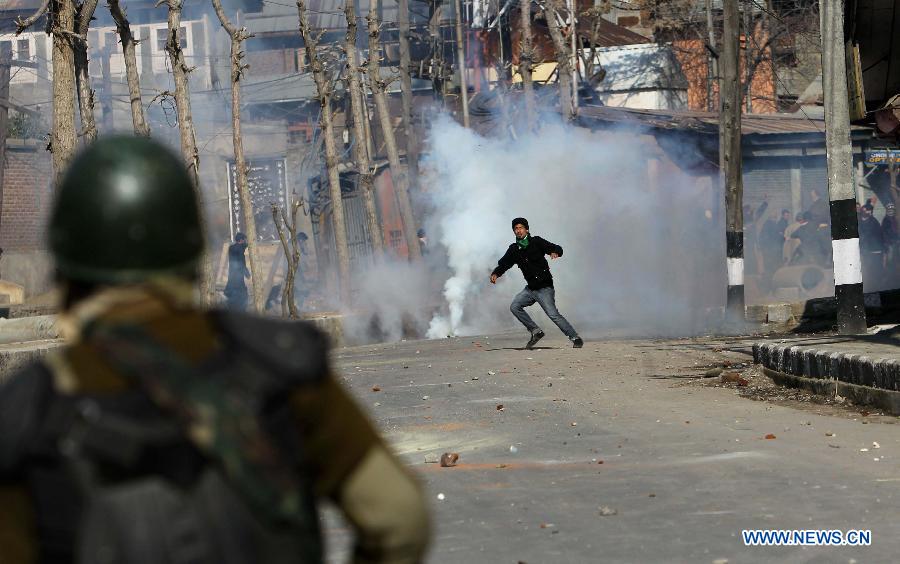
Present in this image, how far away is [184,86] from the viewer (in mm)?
27172

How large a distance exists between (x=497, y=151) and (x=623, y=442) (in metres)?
25.2

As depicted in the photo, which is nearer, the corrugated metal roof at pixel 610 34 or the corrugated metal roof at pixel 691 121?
the corrugated metal roof at pixel 691 121

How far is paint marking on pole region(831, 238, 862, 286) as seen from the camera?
15914mm

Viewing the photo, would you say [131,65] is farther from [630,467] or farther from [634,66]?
[634,66]

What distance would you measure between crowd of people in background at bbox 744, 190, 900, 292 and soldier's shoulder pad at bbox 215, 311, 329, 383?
26956mm

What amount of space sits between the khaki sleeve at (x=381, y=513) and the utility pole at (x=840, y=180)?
14217 millimetres

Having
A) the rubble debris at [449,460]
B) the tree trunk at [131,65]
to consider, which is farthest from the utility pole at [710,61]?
the rubble debris at [449,460]

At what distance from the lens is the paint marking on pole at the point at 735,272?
2317 centimetres

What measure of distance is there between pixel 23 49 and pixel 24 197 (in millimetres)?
27320

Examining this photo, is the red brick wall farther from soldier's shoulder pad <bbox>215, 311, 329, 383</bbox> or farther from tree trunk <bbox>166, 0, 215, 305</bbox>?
A: soldier's shoulder pad <bbox>215, 311, 329, 383</bbox>

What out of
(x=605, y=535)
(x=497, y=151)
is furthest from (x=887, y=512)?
(x=497, y=151)

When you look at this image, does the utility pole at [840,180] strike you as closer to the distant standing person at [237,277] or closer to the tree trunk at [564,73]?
the tree trunk at [564,73]

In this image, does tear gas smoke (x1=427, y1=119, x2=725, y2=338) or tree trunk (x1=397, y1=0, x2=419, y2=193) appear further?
tree trunk (x1=397, y1=0, x2=419, y2=193)

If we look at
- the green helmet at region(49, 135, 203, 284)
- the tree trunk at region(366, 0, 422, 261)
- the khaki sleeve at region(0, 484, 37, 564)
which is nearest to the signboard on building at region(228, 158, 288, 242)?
the tree trunk at region(366, 0, 422, 261)
